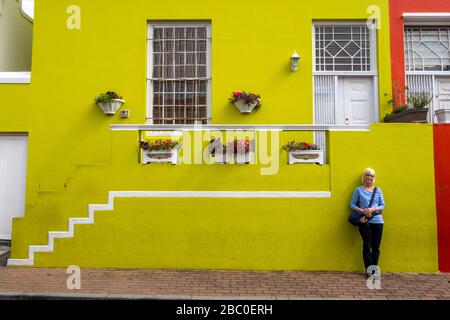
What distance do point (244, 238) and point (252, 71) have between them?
3776mm

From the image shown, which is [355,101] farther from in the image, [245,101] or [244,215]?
[244,215]

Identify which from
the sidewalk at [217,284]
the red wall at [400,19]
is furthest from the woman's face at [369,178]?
the red wall at [400,19]

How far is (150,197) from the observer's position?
7.43 meters

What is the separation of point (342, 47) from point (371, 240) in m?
4.56

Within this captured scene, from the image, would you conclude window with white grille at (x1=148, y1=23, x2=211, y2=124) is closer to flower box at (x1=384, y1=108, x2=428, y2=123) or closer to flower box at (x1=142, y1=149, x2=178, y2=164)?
flower box at (x1=142, y1=149, x2=178, y2=164)

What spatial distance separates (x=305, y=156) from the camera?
7469 millimetres

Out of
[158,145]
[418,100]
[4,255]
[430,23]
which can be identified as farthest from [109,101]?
[430,23]

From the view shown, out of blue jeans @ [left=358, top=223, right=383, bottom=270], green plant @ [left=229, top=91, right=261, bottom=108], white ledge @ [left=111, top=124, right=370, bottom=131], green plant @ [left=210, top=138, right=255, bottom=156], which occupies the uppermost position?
green plant @ [left=229, top=91, right=261, bottom=108]

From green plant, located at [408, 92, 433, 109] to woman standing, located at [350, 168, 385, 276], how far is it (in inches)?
78.4

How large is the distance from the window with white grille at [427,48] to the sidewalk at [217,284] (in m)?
4.85

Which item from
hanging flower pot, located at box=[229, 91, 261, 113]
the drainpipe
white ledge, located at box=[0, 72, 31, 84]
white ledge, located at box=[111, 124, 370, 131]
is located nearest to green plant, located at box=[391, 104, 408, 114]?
white ledge, located at box=[111, 124, 370, 131]

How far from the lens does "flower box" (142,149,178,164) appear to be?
7.46 metres
